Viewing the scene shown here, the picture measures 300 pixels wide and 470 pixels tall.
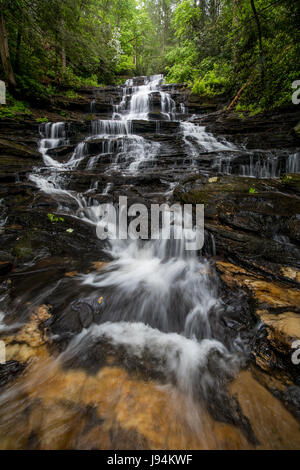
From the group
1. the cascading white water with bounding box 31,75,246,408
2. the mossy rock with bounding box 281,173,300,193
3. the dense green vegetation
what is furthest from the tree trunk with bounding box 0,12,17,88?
the mossy rock with bounding box 281,173,300,193

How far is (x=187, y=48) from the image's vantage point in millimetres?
16906

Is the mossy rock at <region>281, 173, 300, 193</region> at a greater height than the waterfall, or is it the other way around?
the mossy rock at <region>281, 173, 300, 193</region>

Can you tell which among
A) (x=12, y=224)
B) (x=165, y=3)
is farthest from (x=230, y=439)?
(x=165, y=3)

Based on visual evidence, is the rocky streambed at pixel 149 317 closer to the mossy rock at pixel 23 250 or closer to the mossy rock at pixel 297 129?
the mossy rock at pixel 23 250

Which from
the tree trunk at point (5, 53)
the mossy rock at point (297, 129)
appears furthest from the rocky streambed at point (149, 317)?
the tree trunk at point (5, 53)

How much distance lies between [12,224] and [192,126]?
970 cm

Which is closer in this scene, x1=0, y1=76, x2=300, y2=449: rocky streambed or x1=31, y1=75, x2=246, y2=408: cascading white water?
x1=0, y1=76, x2=300, y2=449: rocky streambed

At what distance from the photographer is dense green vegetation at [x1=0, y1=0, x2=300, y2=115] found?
6875 mm

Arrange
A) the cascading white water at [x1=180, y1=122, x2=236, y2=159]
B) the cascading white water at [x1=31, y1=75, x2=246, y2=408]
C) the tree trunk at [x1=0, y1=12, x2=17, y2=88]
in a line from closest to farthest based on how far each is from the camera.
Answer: the cascading white water at [x1=31, y1=75, x2=246, y2=408], the tree trunk at [x1=0, y1=12, x2=17, y2=88], the cascading white water at [x1=180, y1=122, x2=236, y2=159]

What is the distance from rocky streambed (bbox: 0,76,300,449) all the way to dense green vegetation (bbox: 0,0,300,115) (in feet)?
12.4

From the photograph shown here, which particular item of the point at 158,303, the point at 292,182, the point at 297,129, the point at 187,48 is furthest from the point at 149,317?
the point at 187,48

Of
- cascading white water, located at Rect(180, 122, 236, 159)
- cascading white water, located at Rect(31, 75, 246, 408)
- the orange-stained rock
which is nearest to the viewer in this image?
the orange-stained rock

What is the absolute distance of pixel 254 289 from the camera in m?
2.68

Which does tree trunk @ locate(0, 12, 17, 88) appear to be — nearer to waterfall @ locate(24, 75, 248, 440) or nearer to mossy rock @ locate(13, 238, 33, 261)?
waterfall @ locate(24, 75, 248, 440)
